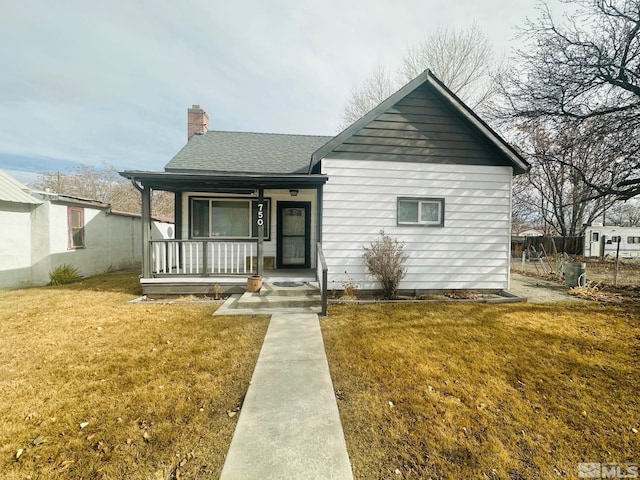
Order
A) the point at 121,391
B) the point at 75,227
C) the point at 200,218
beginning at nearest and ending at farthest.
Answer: the point at 121,391 → the point at 200,218 → the point at 75,227

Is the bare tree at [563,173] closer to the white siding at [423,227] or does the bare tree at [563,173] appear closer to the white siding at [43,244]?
the white siding at [423,227]

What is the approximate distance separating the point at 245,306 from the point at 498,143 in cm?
743

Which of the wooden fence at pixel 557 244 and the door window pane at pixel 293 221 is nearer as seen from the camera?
A: the door window pane at pixel 293 221

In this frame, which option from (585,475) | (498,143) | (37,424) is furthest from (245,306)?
(498,143)

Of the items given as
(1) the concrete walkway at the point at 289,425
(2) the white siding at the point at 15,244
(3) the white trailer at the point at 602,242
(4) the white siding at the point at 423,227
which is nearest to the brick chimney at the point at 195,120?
(2) the white siding at the point at 15,244

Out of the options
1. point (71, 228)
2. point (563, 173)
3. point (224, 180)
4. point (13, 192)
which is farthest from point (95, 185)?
point (563, 173)

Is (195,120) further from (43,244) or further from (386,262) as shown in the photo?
(386,262)

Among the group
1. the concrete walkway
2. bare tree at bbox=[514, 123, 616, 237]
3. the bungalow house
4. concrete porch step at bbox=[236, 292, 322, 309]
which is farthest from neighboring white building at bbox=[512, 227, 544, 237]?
the concrete walkway

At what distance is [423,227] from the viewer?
6.97 meters

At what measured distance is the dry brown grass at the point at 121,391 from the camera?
1980 mm

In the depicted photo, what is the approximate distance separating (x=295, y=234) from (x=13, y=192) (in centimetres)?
878

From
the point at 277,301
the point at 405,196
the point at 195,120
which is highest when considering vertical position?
the point at 195,120

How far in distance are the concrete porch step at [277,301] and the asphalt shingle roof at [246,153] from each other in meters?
4.29

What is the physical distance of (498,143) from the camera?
6.71 meters
